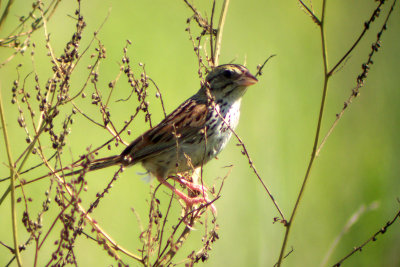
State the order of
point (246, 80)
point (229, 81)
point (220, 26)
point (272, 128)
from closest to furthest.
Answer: point (220, 26) → point (246, 80) → point (229, 81) → point (272, 128)

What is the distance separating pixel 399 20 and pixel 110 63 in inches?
130

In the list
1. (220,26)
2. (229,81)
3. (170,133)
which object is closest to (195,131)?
(170,133)

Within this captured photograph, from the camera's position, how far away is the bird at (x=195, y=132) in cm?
442

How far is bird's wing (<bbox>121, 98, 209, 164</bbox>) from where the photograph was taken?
4.51 meters

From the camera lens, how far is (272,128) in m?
6.73

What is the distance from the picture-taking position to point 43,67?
815cm

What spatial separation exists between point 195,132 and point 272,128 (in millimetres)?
2342

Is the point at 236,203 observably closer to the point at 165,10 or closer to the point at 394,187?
the point at 394,187

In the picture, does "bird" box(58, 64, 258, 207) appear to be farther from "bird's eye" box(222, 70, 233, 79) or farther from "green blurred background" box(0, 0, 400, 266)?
"green blurred background" box(0, 0, 400, 266)

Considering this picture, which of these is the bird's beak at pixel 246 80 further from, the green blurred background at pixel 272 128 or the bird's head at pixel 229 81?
the green blurred background at pixel 272 128

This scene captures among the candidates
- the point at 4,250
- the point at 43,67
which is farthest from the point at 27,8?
the point at 4,250

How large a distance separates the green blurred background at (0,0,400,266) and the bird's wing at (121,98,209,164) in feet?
1.82

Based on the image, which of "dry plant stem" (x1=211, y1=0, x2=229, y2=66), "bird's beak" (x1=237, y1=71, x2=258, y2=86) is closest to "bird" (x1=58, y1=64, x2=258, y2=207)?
"bird's beak" (x1=237, y1=71, x2=258, y2=86)

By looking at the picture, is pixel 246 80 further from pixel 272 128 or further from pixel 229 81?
pixel 272 128
